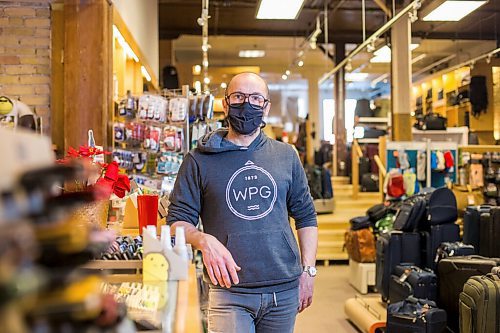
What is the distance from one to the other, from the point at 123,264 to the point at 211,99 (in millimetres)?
3493

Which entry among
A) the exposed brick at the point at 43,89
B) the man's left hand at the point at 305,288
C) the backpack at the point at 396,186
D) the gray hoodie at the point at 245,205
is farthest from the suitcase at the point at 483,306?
the backpack at the point at 396,186

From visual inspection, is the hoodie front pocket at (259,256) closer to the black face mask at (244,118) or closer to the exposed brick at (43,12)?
the black face mask at (244,118)

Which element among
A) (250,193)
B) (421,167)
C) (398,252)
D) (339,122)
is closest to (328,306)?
(398,252)

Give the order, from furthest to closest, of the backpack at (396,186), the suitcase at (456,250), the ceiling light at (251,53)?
1. the ceiling light at (251,53)
2. the backpack at (396,186)
3. the suitcase at (456,250)

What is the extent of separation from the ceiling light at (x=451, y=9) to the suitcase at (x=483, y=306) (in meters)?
4.74

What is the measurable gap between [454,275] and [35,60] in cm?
357

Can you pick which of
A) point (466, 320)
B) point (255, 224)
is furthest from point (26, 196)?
point (466, 320)

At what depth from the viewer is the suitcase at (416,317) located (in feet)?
13.4

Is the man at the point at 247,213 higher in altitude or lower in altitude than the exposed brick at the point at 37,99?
lower

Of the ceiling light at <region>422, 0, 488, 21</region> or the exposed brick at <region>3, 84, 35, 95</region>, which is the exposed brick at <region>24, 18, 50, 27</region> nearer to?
the exposed brick at <region>3, 84, 35, 95</region>

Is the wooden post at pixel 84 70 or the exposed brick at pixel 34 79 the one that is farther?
the exposed brick at pixel 34 79

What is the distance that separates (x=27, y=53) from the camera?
491cm

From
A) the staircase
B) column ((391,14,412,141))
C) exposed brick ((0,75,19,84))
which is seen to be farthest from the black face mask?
column ((391,14,412,141))

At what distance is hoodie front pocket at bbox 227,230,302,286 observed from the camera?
2.39 m
